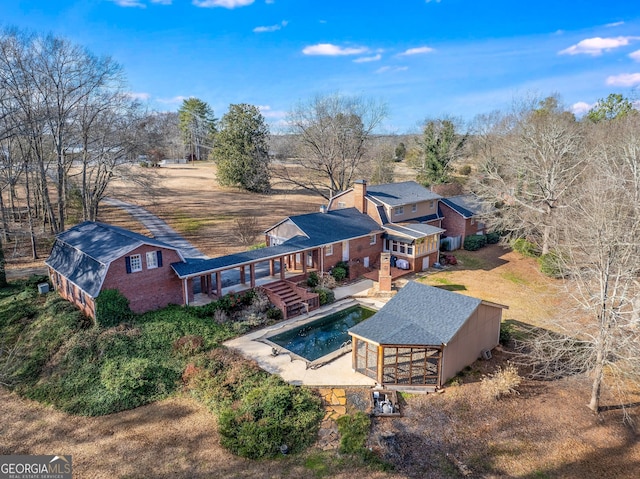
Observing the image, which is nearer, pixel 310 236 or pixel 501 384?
pixel 501 384

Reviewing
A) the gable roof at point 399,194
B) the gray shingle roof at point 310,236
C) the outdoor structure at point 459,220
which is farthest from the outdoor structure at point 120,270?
the outdoor structure at point 459,220

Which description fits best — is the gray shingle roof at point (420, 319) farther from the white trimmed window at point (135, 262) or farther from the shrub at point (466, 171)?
the shrub at point (466, 171)

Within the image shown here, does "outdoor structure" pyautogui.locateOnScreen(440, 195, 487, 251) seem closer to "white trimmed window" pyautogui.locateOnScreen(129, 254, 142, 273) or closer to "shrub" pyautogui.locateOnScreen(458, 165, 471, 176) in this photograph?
"white trimmed window" pyautogui.locateOnScreen(129, 254, 142, 273)

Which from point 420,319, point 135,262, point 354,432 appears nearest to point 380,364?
point 420,319

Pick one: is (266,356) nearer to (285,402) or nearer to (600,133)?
(285,402)

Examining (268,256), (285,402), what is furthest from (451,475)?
(268,256)

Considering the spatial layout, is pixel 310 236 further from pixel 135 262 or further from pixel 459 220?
pixel 459 220

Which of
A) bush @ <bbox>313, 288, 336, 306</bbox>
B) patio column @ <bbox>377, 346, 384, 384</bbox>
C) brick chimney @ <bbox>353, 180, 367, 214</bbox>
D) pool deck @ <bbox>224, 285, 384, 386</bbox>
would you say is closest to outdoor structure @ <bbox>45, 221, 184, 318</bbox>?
pool deck @ <bbox>224, 285, 384, 386</bbox>
